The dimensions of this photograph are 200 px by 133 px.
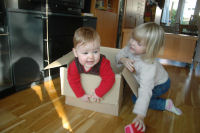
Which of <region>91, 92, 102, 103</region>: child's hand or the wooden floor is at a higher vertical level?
<region>91, 92, 102, 103</region>: child's hand

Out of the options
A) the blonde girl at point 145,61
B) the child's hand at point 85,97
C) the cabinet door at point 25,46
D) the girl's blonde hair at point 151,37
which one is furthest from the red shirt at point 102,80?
the cabinet door at point 25,46

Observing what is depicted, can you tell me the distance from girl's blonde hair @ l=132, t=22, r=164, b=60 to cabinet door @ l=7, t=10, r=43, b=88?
747 mm

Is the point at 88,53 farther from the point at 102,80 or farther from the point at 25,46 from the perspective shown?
the point at 25,46

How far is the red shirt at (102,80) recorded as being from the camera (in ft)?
2.75

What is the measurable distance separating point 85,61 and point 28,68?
1.84ft

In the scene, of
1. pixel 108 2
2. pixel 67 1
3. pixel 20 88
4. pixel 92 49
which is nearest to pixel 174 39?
pixel 108 2

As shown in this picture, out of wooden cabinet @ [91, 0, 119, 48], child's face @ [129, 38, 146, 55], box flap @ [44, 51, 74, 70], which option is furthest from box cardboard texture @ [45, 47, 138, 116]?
wooden cabinet @ [91, 0, 119, 48]

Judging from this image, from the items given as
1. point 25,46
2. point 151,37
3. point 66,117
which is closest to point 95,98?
point 66,117

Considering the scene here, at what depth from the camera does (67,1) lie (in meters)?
1.44

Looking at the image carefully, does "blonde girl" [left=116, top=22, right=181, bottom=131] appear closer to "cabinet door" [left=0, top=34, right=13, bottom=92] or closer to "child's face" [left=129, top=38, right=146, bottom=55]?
"child's face" [left=129, top=38, right=146, bottom=55]

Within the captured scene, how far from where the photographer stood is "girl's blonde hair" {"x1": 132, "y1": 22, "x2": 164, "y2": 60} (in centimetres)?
85

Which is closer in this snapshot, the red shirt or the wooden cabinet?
the red shirt

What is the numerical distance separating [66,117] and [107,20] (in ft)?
6.00

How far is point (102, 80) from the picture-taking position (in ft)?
2.79
